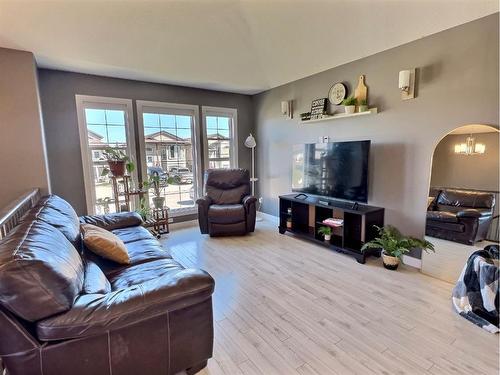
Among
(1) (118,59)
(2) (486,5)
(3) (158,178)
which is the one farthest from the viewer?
(3) (158,178)

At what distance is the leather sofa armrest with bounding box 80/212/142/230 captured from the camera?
2.79 meters

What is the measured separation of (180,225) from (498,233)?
161 inches

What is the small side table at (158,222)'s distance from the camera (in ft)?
13.1

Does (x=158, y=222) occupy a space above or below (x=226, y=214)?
A: below

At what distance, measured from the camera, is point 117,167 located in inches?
141

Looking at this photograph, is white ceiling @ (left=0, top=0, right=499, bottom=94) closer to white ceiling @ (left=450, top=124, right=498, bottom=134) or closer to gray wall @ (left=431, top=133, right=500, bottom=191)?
white ceiling @ (left=450, top=124, right=498, bottom=134)

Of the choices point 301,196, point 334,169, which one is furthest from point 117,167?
point 334,169

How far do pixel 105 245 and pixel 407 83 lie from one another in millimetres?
3189

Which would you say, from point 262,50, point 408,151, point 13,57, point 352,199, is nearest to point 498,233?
point 408,151

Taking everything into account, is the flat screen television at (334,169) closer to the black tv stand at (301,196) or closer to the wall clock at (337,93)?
the black tv stand at (301,196)

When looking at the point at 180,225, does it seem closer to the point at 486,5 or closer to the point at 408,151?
the point at 408,151

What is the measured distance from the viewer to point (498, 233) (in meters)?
2.31

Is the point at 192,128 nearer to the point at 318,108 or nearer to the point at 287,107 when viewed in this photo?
the point at 287,107

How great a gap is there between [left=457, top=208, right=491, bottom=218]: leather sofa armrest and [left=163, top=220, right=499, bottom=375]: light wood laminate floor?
704mm
